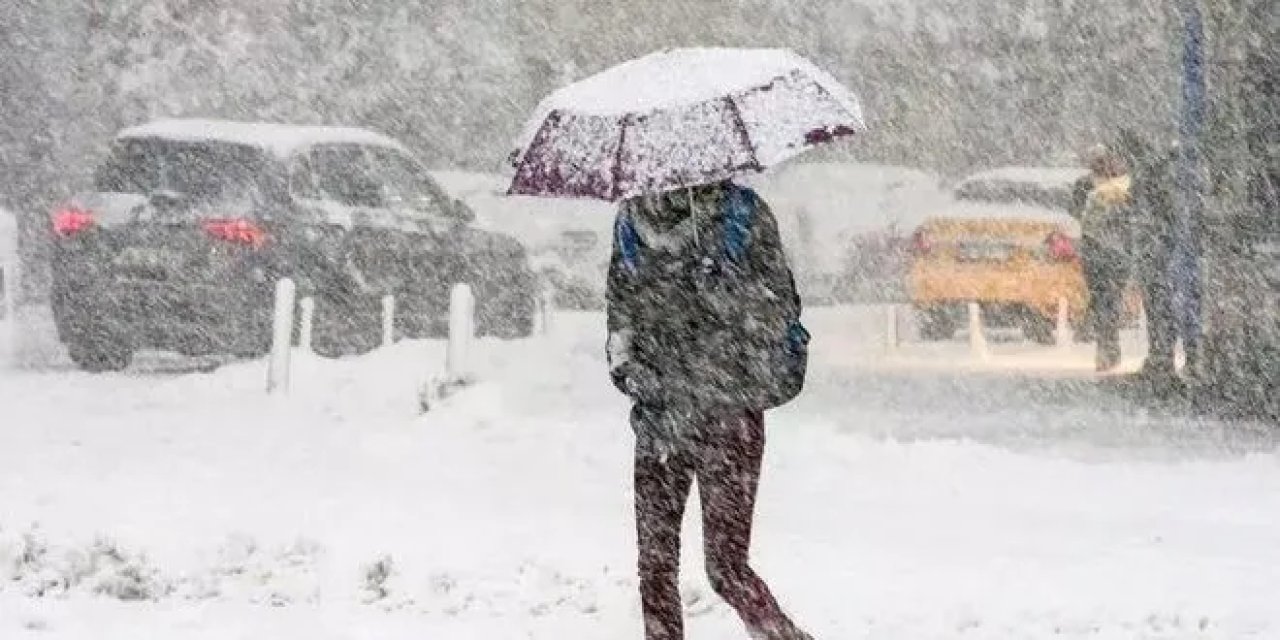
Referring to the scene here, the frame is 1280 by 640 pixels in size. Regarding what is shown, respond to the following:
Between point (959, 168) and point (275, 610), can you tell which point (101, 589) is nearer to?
point (275, 610)

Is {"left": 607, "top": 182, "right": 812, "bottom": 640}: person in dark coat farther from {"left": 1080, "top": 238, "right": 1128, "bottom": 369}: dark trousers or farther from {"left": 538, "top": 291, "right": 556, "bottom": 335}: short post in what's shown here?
{"left": 538, "top": 291, "right": 556, "bottom": 335}: short post

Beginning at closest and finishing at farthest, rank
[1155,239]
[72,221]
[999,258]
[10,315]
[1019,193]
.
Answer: [72,221]
[1155,239]
[10,315]
[999,258]
[1019,193]

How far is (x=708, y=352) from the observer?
6.77 metres

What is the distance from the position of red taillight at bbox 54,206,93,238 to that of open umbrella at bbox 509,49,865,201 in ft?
32.1

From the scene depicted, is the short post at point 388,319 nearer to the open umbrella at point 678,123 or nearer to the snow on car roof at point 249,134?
the snow on car roof at point 249,134

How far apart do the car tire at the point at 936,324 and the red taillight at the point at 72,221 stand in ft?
27.0

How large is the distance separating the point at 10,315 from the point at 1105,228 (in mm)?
8964

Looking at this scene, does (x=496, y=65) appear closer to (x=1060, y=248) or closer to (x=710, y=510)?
(x=1060, y=248)

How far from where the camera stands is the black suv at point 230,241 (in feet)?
53.1

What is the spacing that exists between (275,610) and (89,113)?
79.7ft

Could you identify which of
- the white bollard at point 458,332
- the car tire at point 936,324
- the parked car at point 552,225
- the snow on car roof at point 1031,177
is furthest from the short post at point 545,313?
the white bollard at point 458,332

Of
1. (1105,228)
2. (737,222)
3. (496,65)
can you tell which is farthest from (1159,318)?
(496,65)

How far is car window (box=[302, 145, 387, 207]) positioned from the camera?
16.6 metres

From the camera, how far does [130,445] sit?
13383 millimetres
